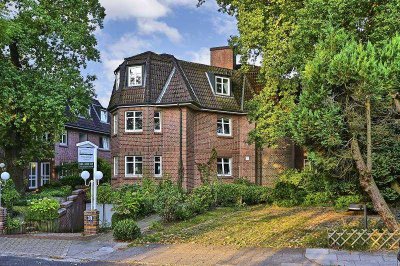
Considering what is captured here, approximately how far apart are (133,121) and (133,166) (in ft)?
9.74

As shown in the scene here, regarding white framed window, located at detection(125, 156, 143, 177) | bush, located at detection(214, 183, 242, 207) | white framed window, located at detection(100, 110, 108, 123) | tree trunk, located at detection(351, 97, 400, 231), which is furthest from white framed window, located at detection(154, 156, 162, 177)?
white framed window, located at detection(100, 110, 108, 123)

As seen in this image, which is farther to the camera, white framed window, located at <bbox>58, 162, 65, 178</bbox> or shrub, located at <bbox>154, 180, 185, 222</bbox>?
white framed window, located at <bbox>58, 162, 65, 178</bbox>

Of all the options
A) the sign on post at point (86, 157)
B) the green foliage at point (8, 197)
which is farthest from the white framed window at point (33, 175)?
the sign on post at point (86, 157)

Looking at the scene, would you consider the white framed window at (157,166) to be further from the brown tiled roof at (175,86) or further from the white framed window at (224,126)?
the white framed window at (224,126)

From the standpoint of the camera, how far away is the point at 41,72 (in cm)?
2630

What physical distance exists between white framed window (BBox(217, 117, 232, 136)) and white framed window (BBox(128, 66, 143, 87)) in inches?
242

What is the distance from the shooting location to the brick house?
29.5m

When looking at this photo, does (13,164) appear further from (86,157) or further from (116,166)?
(86,157)

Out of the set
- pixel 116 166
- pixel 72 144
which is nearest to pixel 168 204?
pixel 116 166

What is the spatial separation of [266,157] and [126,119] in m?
10.1

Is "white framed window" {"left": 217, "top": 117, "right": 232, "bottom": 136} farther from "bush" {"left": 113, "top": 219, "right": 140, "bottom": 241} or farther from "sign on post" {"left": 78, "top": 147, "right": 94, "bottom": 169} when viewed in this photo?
"bush" {"left": 113, "top": 219, "right": 140, "bottom": 241}

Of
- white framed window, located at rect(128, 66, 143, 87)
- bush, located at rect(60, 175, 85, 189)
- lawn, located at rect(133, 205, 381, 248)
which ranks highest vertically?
white framed window, located at rect(128, 66, 143, 87)

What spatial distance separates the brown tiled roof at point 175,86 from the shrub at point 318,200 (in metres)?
9.66

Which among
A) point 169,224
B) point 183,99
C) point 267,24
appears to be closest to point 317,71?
point 169,224
